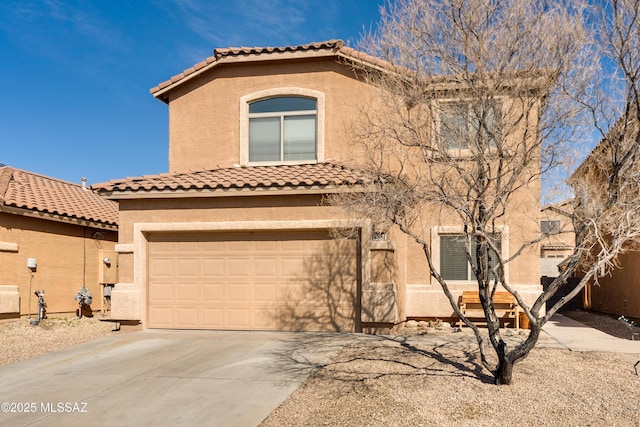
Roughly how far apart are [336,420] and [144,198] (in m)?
8.45

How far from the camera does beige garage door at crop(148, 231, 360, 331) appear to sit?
11461 millimetres

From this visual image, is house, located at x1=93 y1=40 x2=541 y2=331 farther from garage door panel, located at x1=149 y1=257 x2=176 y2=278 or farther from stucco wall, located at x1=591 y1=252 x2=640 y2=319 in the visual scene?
stucco wall, located at x1=591 y1=252 x2=640 y2=319

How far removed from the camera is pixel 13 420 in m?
5.87

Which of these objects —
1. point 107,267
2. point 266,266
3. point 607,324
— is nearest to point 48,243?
point 107,267

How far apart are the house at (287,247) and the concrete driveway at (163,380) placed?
1000mm

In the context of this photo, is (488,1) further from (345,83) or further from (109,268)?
(109,268)

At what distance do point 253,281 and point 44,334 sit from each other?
217 inches

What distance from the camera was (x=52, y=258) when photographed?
14727mm

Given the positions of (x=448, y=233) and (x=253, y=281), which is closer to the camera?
(x=253, y=281)

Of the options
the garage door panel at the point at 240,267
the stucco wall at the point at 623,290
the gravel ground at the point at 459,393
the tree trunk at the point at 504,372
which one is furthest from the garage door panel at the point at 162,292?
the stucco wall at the point at 623,290

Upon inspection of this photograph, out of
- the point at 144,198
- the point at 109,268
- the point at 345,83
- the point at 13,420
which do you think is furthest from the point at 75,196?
the point at 13,420

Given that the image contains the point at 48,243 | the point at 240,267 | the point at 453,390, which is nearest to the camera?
the point at 453,390

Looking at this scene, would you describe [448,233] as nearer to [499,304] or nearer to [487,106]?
[499,304]

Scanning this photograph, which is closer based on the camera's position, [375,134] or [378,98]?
[375,134]
